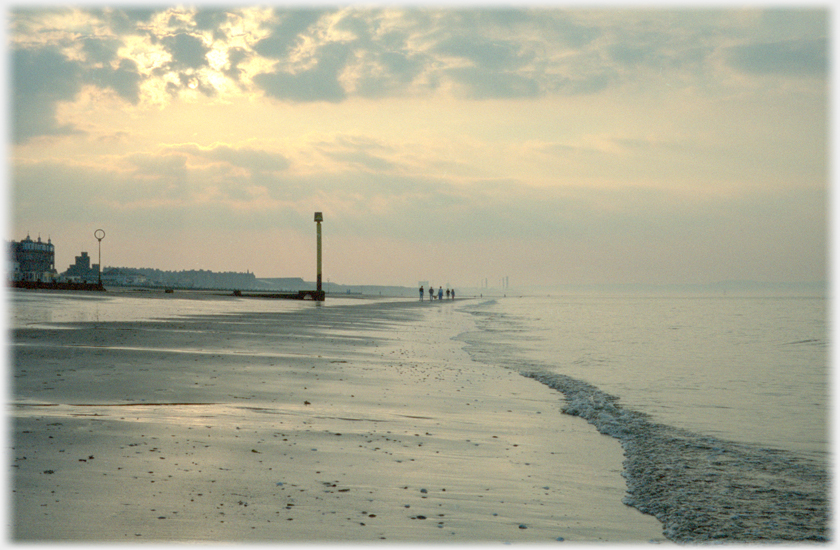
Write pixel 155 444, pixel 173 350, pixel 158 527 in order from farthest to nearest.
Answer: pixel 173 350 < pixel 155 444 < pixel 158 527

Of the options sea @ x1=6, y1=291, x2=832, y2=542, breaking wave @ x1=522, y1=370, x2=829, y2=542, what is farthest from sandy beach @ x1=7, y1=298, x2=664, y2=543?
sea @ x1=6, y1=291, x2=832, y2=542

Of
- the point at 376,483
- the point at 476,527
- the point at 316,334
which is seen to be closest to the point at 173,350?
the point at 316,334

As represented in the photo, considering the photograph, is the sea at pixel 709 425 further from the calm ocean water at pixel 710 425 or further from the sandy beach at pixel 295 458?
the sandy beach at pixel 295 458

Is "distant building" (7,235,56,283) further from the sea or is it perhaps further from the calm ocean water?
the calm ocean water

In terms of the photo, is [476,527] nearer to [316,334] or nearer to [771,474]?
[771,474]

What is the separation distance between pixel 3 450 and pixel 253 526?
2.96m

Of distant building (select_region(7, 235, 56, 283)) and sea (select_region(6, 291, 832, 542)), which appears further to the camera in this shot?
distant building (select_region(7, 235, 56, 283))

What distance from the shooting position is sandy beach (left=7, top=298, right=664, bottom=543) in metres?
4.49

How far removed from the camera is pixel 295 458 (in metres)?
6.11

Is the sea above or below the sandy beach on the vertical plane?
below

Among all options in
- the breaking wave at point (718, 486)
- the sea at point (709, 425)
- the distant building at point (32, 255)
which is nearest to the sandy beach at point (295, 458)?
the breaking wave at point (718, 486)

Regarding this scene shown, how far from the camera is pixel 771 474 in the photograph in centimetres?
654

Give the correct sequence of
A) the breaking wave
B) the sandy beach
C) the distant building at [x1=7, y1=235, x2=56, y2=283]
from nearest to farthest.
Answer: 1. the sandy beach
2. the breaking wave
3. the distant building at [x1=7, y1=235, x2=56, y2=283]

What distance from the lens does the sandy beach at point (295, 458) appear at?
177 inches
